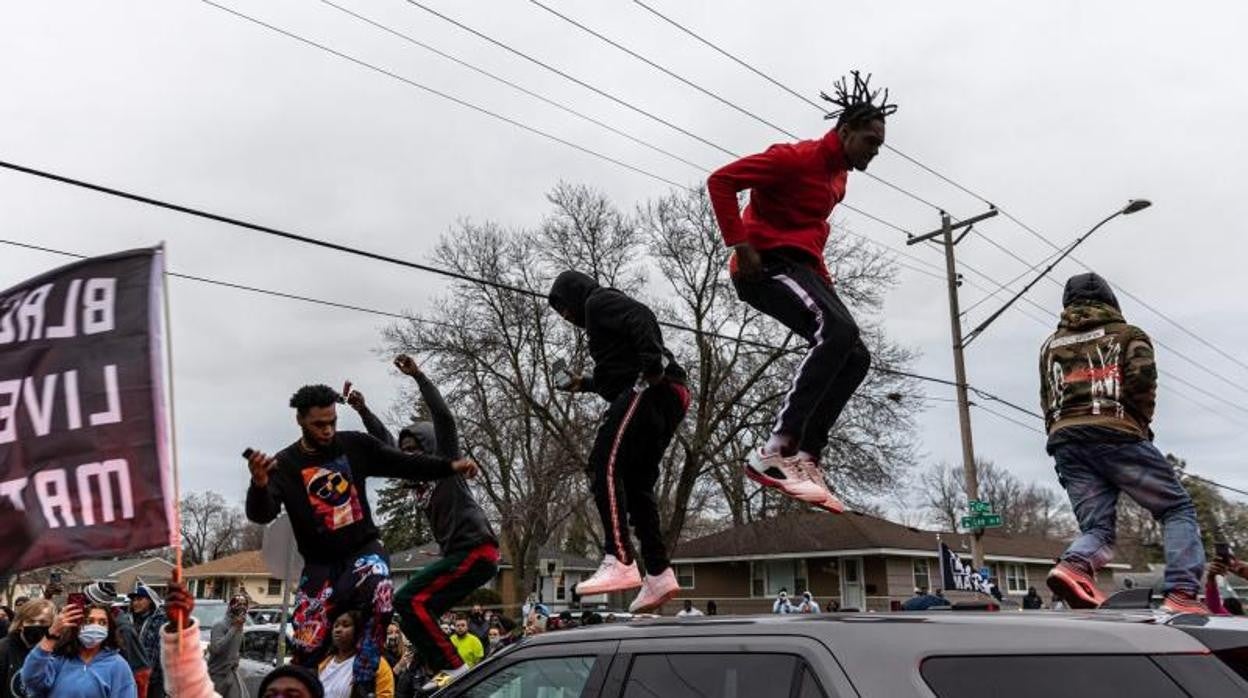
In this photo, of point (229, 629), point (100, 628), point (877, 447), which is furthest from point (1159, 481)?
point (877, 447)

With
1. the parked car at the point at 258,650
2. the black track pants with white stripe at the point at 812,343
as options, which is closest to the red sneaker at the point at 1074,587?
the black track pants with white stripe at the point at 812,343

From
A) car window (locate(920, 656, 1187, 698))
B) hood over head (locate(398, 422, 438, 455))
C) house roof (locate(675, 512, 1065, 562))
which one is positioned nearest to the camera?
car window (locate(920, 656, 1187, 698))

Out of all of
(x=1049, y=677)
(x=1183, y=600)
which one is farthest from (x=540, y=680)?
(x=1183, y=600)

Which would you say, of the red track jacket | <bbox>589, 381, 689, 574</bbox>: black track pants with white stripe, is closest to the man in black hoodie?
<bbox>589, 381, 689, 574</bbox>: black track pants with white stripe

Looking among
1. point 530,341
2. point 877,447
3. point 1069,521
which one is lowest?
point 1069,521

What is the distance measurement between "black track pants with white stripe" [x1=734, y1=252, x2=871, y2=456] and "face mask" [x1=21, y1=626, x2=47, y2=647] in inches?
238

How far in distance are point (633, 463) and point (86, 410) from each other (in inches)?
106

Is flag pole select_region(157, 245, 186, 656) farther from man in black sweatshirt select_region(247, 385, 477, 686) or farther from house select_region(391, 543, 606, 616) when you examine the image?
house select_region(391, 543, 606, 616)

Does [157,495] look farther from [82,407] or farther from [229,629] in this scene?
[229,629]

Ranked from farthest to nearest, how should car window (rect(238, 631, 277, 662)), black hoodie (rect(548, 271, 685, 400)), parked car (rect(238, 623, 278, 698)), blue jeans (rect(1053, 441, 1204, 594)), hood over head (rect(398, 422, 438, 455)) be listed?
car window (rect(238, 631, 277, 662)), parked car (rect(238, 623, 278, 698)), hood over head (rect(398, 422, 438, 455)), black hoodie (rect(548, 271, 685, 400)), blue jeans (rect(1053, 441, 1204, 594))

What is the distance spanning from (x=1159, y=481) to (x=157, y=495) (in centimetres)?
419

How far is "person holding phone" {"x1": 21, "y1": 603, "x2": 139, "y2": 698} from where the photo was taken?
23.4ft

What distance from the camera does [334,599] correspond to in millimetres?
4891

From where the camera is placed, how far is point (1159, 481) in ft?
15.4
